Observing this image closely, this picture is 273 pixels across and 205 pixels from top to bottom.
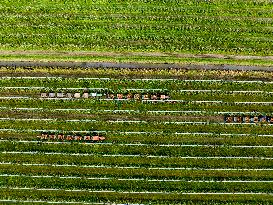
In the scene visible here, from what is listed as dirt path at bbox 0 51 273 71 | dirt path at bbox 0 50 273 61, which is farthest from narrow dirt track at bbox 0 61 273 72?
dirt path at bbox 0 50 273 61

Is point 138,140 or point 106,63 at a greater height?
point 106,63

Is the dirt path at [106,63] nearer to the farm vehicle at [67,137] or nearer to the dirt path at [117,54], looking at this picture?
the dirt path at [117,54]

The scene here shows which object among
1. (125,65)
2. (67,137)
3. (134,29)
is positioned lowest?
(67,137)

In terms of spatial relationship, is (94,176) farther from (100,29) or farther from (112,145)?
(100,29)

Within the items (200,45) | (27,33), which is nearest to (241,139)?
(200,45)

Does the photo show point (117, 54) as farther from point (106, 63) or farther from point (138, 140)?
point (138, 140)

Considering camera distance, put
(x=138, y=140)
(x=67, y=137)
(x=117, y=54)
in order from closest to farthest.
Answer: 1. (x=67, y=137)
2. (x=138, y=140)
3. (x=117, y=54)

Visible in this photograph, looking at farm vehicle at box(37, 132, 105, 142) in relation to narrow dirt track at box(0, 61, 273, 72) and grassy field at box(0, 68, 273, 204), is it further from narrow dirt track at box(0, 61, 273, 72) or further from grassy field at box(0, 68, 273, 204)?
narrow dirt track at box(0, 61, 273, 72)

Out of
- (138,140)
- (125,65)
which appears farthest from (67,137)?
(125,65)
